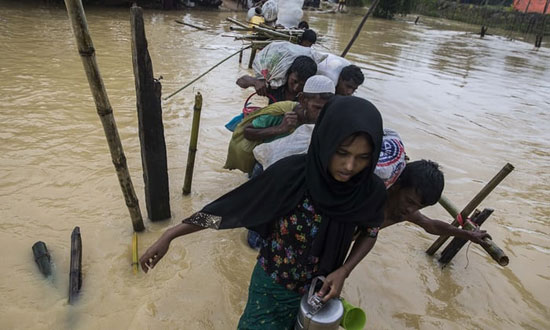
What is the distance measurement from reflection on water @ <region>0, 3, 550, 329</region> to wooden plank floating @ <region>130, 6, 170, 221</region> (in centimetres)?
28

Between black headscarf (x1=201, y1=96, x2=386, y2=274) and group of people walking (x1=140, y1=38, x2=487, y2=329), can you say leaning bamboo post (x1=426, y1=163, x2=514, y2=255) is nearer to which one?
group of people walking (x1=140, y1=38, x2=487, y2=329)

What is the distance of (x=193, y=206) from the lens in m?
3.62

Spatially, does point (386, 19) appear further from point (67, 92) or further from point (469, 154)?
point (67, 92)

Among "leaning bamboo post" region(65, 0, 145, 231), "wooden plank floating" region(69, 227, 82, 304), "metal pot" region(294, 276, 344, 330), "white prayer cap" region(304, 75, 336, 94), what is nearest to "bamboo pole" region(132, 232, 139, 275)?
"leaning bamboo post" region(65, 0, 145, 231)

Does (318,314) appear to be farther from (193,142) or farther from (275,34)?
(275,34)

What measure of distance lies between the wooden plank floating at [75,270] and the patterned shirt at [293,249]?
4.84 ft

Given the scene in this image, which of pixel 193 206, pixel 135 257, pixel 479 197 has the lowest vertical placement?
pixel 193 206

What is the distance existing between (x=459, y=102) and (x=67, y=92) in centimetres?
822

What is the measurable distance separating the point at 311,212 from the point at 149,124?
5.61ft

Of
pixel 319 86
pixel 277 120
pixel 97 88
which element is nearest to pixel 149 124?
pixel 97 88

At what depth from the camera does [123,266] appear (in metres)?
2.75

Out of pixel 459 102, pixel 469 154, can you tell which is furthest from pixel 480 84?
pixel 469 154

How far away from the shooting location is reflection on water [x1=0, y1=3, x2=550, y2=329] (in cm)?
A: 254

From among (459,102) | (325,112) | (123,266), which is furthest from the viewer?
(459,102)
